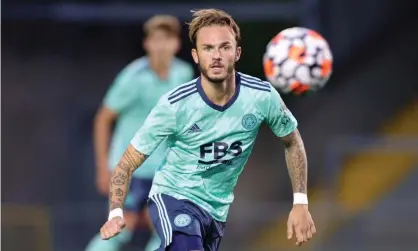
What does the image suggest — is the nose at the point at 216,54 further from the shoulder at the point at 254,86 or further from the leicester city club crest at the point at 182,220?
the leicester city club crest at the point at 182,220

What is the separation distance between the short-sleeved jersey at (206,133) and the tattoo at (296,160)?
57 mm

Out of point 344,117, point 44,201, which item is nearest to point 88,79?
point 44,201

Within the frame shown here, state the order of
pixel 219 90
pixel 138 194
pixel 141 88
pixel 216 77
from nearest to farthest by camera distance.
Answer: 1. pixel 216 77
2. pixel 219 90
3. pixel 138 194
4. pixel 141 88

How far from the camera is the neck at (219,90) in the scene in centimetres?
516

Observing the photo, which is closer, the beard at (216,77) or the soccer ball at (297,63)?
the beard at (216,77)

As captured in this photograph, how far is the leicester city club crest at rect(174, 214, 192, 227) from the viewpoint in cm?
518

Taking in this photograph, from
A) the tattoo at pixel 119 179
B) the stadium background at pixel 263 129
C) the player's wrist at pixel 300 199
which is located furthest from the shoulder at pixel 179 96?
the stadium background at pixel 263 129

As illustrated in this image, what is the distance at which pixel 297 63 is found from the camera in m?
7.31

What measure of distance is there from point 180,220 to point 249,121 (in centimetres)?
52

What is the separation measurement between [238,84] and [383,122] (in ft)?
17.7

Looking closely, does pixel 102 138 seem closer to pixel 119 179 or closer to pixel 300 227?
pixel 119 179

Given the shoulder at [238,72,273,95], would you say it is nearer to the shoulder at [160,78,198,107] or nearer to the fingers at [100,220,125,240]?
the shoulder at [160,78,198,107]

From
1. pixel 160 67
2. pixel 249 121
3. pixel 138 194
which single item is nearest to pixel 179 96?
pixel 249 121

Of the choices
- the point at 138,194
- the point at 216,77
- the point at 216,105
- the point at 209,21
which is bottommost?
the point at 138,194
